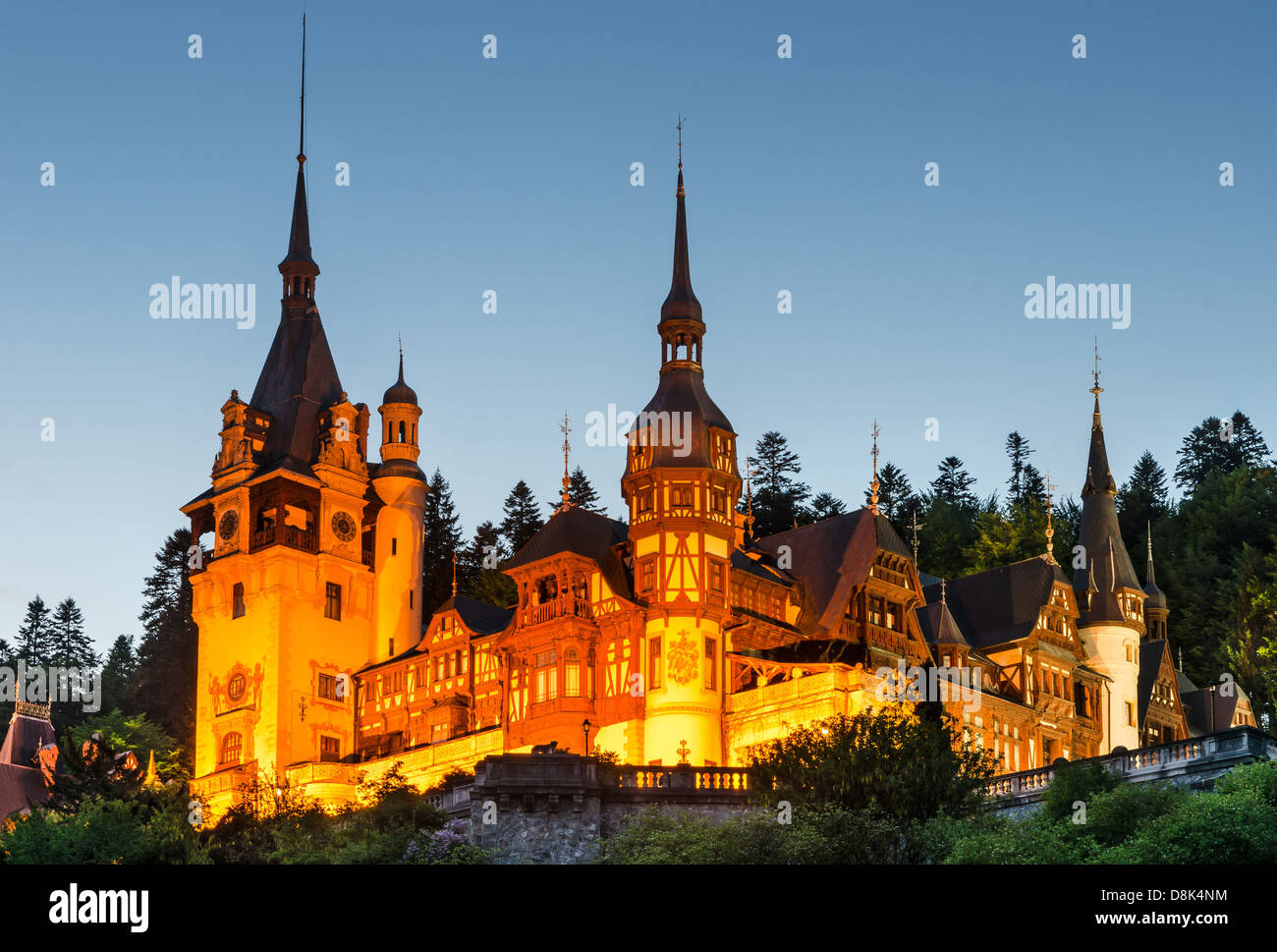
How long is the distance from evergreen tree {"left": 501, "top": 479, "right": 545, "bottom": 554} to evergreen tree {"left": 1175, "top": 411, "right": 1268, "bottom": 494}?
4650 cm

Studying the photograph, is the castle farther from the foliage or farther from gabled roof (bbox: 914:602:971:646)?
the foliage

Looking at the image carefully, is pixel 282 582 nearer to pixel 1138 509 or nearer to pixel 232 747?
pixel 232 747

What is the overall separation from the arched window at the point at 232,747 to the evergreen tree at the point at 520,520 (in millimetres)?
26386

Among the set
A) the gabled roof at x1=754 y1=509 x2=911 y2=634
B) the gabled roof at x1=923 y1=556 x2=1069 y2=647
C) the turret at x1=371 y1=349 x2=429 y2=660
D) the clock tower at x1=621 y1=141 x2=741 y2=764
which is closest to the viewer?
the clock tower at x1=621 y1=141 x2=741 y2=764

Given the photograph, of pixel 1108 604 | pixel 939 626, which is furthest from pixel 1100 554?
pixel 939 626

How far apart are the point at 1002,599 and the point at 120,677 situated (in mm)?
57527

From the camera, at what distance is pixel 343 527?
88.8m

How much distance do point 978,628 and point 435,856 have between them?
38947 millimetres

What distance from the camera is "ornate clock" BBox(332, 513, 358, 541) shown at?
88375 mm

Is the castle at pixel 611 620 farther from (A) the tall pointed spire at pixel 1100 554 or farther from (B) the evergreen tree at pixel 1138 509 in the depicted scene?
(B) the evergreen tree at pixel 1138 509

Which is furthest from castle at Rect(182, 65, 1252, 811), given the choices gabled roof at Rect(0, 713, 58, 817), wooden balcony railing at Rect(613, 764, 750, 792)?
gabled roof at Rect(0, 713, 58, 817)

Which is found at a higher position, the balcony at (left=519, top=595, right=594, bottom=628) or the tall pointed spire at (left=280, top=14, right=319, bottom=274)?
the tall pointed spire at (left=280, top=14, right=319, bottom=274)

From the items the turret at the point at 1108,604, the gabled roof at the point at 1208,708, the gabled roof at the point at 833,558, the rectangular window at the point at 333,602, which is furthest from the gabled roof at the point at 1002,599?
the rectangular window at the point at 333,602

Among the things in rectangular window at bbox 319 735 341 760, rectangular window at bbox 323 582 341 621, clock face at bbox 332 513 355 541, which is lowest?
rectangular window at bbox 319 735 341 760
